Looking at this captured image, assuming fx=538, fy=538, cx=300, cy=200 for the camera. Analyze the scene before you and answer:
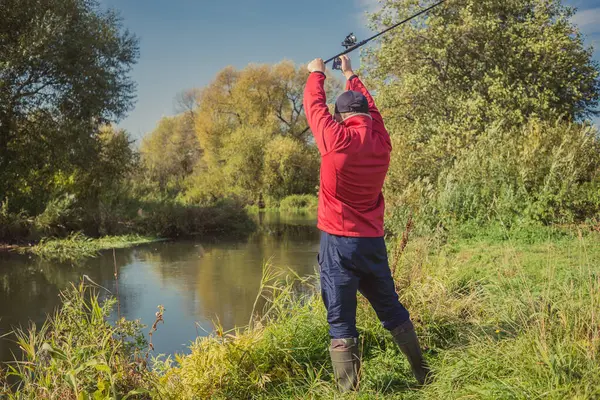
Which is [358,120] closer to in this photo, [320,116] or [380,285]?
[320,116]

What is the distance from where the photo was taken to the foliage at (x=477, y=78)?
14.8 metres

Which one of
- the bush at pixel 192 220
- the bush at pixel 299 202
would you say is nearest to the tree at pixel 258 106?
the bush at pixel 299 202

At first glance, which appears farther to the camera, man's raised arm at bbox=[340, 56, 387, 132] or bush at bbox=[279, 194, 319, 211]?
bush at bbox=[279, 194, 319, 211]

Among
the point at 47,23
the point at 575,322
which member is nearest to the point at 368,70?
the point at 47,23

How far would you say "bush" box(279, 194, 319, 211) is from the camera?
99.5 feet

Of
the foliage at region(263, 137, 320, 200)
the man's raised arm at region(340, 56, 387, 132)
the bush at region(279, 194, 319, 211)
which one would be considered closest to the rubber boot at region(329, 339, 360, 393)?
the man's raised arm at region(340, 56, 387, 132)

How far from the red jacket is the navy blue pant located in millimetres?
75

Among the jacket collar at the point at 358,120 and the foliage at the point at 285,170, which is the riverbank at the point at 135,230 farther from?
the foliage at the point at 285,170

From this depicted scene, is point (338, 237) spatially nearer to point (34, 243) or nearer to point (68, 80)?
point (34, 243)

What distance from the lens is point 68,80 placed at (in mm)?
14859

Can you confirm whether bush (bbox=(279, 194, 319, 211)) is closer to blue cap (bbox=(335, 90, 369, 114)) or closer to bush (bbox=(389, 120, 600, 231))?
bush (bbox=(389, 120, 600, 231))

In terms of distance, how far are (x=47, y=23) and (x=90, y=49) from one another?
5.36 feet

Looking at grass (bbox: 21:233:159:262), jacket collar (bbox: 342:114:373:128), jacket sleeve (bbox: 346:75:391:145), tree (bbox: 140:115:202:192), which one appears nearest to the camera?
jacket collar (bbox: 342:114:373:128)

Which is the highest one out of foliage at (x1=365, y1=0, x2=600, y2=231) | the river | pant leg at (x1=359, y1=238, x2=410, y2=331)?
foliage at (x1=365, y1=0, x2=600, y2=231)
